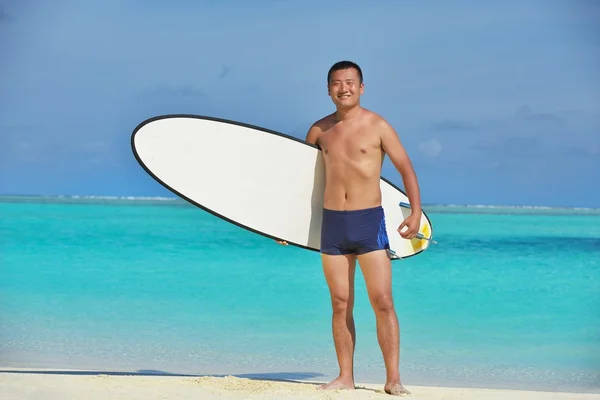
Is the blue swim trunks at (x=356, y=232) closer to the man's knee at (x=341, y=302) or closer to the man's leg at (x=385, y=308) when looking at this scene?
the man's leg at (x=385, y=308)

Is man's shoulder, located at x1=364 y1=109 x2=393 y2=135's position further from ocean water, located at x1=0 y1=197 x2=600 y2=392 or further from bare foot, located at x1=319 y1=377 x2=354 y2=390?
ocean water, located at x1=0 y1=197 x2=600 y2=392

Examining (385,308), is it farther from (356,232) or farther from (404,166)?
(404,166)

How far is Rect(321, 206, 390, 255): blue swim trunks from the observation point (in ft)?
12.8

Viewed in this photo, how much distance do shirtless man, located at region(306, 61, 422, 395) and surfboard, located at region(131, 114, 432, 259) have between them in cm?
24

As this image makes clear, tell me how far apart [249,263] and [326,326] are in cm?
763

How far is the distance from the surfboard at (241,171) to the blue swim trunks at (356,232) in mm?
307

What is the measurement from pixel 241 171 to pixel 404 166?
34.8 inches

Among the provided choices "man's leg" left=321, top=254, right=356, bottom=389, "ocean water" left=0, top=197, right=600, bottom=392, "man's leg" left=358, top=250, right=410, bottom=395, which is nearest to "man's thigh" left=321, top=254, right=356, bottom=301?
"man's leg" left=321, top=254, right=356, bottom=389

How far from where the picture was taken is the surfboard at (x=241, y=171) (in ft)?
14.0

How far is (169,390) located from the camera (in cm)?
394

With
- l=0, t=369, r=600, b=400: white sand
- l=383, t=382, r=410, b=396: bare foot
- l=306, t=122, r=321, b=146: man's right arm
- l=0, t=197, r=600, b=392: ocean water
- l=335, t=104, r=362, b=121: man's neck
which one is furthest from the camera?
l=0, t=197, r=600, b=392: ocean water

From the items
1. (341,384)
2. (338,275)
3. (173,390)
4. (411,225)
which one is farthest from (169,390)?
(411,225)

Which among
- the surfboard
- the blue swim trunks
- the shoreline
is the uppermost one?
the surfboard

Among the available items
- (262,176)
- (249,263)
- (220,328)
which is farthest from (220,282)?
(262,176)
